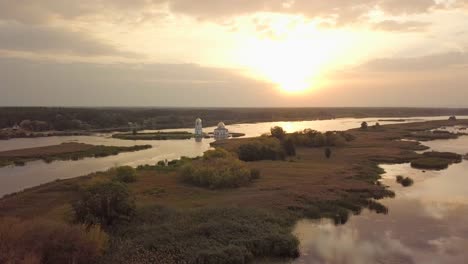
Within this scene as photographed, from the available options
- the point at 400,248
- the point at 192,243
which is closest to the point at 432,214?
the point at 400,248

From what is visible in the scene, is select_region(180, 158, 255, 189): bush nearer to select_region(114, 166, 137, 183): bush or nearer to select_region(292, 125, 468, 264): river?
select_region(114, 166, 137, 183): bush

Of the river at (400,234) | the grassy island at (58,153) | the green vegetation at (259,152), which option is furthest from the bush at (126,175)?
the grassy island at (58,153)

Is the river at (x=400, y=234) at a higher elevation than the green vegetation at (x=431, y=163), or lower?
lower

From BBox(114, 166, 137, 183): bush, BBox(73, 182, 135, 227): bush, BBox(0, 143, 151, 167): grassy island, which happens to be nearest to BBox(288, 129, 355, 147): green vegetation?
BBox(0, 143, 151, 167): grassy island

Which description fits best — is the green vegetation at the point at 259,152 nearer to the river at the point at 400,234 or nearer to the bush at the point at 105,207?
the river at the point at 400,234

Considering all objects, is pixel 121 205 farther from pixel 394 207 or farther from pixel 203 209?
pixel 394 207

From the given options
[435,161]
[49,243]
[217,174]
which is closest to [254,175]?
[217,174]
